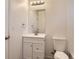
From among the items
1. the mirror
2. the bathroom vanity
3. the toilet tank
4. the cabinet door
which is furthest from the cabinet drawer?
the mirror

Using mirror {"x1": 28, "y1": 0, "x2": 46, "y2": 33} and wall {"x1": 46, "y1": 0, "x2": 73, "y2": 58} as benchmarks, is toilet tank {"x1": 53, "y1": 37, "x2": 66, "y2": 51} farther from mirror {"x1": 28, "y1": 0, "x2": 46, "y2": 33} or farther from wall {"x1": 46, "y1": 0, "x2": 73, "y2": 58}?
mirror {"x1": 28, "y1": 0, "x2": 46, "y2": 33}

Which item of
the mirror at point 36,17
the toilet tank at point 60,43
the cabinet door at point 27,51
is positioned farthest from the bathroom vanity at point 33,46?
the mirror at point 36,17

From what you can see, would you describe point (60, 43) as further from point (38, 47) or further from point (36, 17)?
point (36, 17)

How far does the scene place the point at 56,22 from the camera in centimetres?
347

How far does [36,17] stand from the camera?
149 inches

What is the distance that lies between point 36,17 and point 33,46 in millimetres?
1240

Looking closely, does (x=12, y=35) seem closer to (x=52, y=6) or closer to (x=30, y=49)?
(x=30, y=49)

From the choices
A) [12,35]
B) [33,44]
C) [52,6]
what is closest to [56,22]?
[52,6]

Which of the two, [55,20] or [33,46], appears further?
[55,20]

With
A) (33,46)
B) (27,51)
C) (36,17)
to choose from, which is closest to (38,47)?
(33,46)

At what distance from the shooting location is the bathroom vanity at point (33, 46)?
120 inches

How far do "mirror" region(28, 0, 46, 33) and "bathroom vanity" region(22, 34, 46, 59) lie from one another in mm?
685

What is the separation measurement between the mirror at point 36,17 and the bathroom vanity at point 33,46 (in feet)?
2.25

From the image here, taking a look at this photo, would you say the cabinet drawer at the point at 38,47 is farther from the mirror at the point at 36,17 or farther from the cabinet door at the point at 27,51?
the mirror at the point at 36,17
